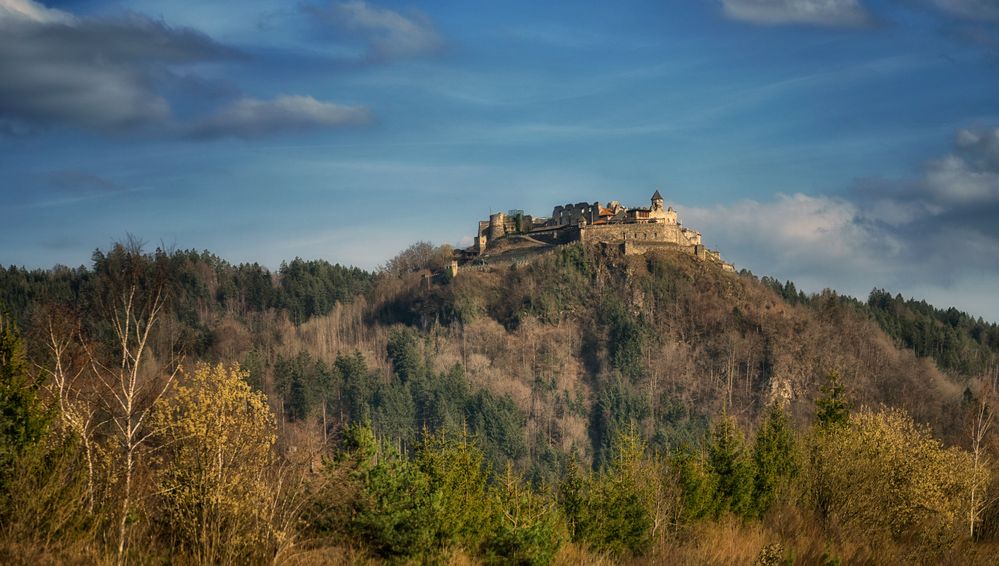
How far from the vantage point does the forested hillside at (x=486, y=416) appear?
25.1 m

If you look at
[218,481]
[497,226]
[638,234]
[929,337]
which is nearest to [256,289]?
[497,226]

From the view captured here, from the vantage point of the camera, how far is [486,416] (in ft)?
443

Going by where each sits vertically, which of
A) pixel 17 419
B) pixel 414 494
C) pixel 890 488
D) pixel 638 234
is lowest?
pixel 890 488

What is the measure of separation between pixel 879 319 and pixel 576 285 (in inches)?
2194

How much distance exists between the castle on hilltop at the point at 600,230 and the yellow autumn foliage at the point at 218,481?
4979 inches

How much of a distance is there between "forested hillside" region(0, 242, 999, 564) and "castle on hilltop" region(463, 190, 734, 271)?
260 cm

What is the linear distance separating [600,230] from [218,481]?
13135 cm

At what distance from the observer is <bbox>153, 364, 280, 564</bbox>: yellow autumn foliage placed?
76.9 feet

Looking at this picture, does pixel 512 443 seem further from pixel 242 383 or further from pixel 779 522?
pixel 242 383

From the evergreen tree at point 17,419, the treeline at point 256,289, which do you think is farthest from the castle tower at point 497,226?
the evergreen tree at point 17,419

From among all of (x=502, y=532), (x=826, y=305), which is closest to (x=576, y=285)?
(x=826, y=305)

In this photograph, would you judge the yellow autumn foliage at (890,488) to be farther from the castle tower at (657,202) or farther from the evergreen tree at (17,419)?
the castle tower at (657,202)

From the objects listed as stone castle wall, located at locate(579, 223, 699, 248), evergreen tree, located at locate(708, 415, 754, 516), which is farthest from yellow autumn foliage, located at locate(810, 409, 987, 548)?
stone castle wall, located at locate(579, 223, 699, 248)

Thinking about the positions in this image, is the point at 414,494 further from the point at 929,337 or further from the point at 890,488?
the point at 929,337
